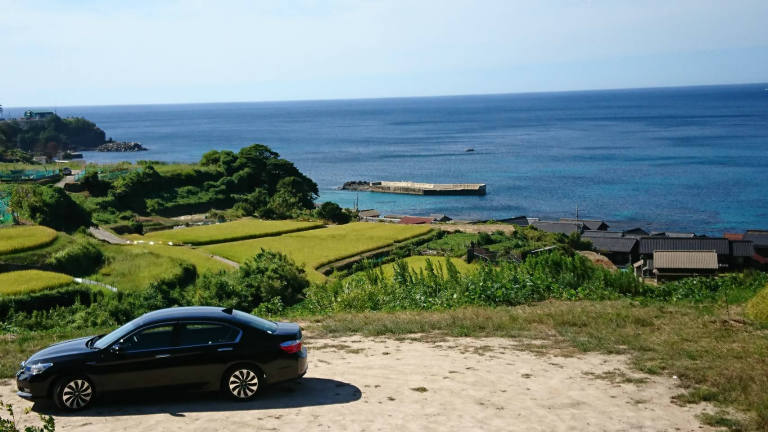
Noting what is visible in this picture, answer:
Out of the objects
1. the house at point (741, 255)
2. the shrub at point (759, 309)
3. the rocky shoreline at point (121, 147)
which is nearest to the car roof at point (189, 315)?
the shrub at point (759, 309)

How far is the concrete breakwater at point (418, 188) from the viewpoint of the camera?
9081 centimetres

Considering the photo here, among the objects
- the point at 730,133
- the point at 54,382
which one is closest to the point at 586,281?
the point at 54,382

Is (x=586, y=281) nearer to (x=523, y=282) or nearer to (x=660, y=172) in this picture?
(x=523, y=282)

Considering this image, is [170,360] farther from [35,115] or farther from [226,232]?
[35,115]

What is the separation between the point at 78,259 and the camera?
29.8m

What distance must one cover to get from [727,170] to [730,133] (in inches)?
2328

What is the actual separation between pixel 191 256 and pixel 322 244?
8560mm

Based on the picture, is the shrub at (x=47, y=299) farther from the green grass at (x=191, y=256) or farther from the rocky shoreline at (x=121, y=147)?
the rocky shoreline at (x=121, y=147)

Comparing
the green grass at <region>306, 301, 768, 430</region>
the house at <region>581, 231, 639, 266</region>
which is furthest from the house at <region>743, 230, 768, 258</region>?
the green grass at <region>306, 301, 768, 430</region>

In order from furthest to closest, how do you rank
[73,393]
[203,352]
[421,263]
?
1. [421,263]
2. [203,352]
3. [73,393]

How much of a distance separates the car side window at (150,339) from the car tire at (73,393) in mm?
717

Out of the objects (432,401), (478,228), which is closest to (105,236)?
(478,228)

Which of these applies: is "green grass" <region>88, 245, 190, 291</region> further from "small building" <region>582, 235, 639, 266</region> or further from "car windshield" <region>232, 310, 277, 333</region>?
"small building" <region>582, 235, 639, 266</region>

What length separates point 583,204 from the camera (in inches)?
3098
